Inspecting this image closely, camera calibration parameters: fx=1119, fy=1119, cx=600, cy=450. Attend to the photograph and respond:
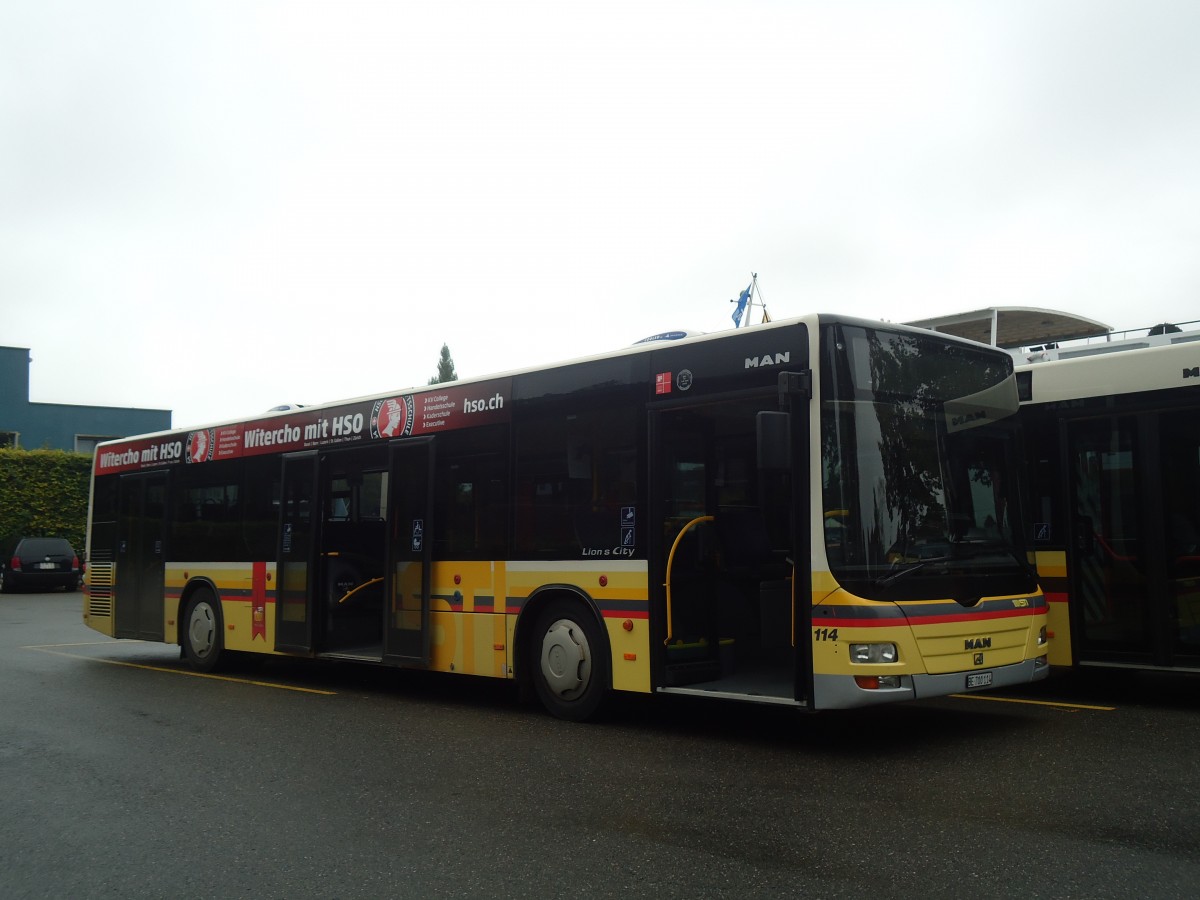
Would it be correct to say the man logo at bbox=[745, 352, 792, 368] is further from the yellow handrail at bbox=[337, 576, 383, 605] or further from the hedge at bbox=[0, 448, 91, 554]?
the hedge at bbox=[0, 448, 91, 554]

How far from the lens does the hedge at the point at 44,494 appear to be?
3381cm

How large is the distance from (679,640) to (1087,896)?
4.15 m

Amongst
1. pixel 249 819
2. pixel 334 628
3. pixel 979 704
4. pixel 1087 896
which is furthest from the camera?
pixel 334 628

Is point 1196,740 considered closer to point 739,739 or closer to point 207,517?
point 739,739

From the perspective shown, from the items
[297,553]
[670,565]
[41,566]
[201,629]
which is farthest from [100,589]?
[41,566]

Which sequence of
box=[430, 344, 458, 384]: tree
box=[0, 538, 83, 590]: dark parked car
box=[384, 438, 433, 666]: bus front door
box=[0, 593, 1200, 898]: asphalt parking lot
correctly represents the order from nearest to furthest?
1. box=[0, 593, 1200, 898]: asphalt parking lot
2. box=[384, 438, 433, 666]: bus front door
3. box=[0, 538, 83, 590]: dark parked car
4. box=[430, 344, 458, 384]: tree

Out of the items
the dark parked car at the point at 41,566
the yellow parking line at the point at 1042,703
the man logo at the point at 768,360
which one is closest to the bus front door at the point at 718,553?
the man logo at the point at 768,360

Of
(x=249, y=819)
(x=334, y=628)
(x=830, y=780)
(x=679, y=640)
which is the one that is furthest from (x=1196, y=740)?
(x=334, y=628)

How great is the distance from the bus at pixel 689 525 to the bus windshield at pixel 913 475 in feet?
0.05

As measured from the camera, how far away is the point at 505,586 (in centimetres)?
961

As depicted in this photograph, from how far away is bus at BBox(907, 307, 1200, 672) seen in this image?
28.7 ft

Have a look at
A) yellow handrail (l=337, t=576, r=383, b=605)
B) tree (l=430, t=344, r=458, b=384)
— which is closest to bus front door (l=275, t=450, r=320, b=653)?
yellow handrail (l=337, t=576, r=383, b=605)

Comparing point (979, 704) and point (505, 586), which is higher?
point (505, 586)

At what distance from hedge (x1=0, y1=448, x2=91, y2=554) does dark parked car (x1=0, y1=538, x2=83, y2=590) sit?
291 centimetres
